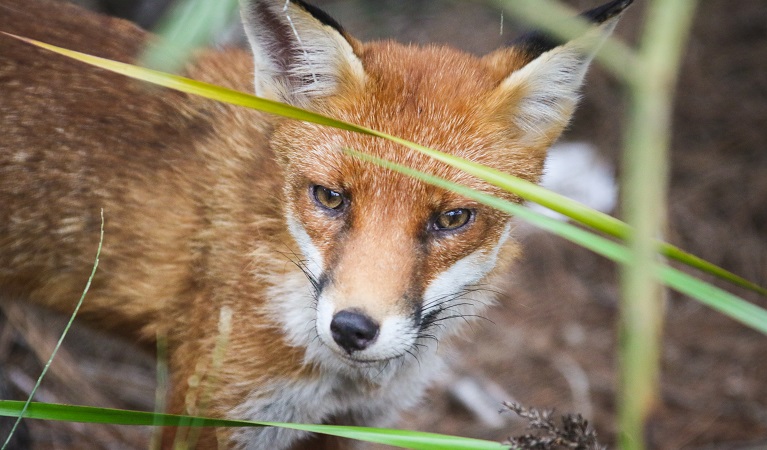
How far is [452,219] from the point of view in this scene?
2514mm

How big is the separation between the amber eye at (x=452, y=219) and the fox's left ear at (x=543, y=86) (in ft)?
1.53

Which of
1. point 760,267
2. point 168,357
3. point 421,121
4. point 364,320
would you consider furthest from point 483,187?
point 760,267

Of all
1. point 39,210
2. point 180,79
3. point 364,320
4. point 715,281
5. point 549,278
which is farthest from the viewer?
point 549,278

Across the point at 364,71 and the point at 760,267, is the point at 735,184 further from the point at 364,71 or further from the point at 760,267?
the point at 364,71

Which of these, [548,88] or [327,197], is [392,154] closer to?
[327,197]

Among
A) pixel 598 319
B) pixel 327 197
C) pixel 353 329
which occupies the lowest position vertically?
pixel 353 329

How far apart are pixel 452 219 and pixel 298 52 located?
2.93 ft

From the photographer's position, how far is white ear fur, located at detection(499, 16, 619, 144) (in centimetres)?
253

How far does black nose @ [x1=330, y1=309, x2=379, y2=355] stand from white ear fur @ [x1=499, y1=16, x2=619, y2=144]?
1.08m

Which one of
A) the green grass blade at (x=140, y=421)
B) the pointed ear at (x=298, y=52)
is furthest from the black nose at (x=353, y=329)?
the pointed ear at (x=298, y=52)

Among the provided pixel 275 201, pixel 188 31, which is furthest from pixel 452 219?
pixel 188 31

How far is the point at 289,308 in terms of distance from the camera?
9.30 ft

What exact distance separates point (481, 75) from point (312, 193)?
2.77 feet

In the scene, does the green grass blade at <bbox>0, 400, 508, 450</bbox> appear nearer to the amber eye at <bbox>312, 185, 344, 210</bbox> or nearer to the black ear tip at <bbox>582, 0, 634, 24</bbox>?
the amber eye at <bbox>312, 185, 344, 210</bbox>
